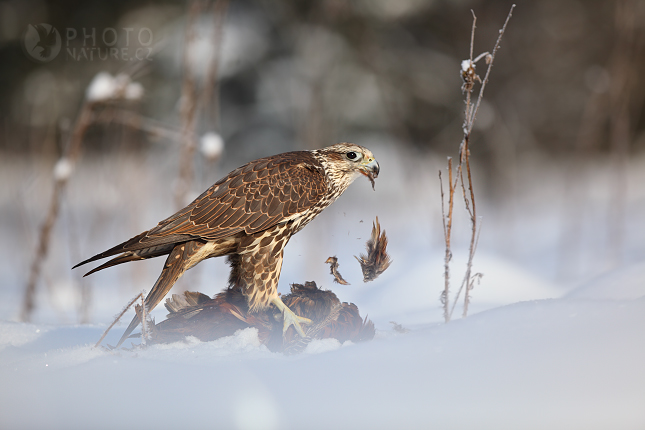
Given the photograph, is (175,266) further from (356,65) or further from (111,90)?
(356,65)

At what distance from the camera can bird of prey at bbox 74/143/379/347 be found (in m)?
2.05

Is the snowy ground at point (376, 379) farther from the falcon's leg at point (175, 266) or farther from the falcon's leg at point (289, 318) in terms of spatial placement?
the falcon's leg at point (175, 266)

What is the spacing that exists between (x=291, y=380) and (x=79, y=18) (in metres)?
9.48

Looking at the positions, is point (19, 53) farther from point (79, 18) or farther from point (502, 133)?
point (502, 133)

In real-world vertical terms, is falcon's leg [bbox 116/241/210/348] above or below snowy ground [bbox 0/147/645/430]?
above

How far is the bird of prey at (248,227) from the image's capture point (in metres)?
2.05

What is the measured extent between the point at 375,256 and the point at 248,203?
0.64 m

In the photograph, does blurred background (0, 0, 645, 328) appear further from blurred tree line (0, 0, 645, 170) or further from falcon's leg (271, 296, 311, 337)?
falcon's leg (271, 296, 311, 337)

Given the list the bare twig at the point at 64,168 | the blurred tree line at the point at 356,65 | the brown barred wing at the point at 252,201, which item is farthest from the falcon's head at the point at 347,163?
the blurred tree line at the point at 356,65

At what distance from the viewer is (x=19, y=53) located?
8.66m

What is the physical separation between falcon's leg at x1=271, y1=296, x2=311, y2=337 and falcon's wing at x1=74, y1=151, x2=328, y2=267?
1.16 feet

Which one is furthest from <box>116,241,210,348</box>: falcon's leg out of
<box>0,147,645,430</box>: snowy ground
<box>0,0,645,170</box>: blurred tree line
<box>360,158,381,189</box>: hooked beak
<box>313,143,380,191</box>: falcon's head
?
<box>0,0,645,170</box>: blurred tree line

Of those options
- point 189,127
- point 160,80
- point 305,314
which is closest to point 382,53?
point 160,80

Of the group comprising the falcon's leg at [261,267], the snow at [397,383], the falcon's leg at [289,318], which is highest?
the falcon's leg at [261,267]
